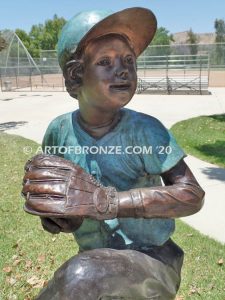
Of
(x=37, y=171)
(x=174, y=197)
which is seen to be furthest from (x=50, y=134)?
(x=174, y=197)

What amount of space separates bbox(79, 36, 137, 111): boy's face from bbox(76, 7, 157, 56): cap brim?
0.12 ft

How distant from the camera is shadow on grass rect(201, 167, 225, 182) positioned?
657 cm

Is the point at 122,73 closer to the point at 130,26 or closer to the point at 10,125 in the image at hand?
the point at 130,26

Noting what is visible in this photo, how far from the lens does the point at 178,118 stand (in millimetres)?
12242

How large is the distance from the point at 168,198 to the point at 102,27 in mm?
761

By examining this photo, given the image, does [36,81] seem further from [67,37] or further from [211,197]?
[67,37]

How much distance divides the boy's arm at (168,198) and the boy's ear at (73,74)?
1.91 ft

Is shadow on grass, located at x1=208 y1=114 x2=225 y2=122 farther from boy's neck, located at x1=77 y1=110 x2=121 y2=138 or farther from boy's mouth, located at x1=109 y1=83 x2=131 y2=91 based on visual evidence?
boy's mouth, located at x1=109 y1=83 x2=131 y2=91

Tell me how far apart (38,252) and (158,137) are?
3.11 meters

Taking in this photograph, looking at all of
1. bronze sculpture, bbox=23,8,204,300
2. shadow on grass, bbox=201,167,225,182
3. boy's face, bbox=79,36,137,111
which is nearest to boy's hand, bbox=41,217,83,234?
bronze sculpture, bbox=23,8,204,300

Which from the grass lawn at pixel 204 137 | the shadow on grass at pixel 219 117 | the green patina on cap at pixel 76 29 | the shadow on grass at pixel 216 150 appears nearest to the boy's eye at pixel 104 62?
the green patina on cap at pixel 76 29

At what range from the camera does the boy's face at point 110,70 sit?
1653mm

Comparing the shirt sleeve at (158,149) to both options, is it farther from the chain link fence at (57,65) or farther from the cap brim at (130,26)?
the chain link fence at (57,65)
